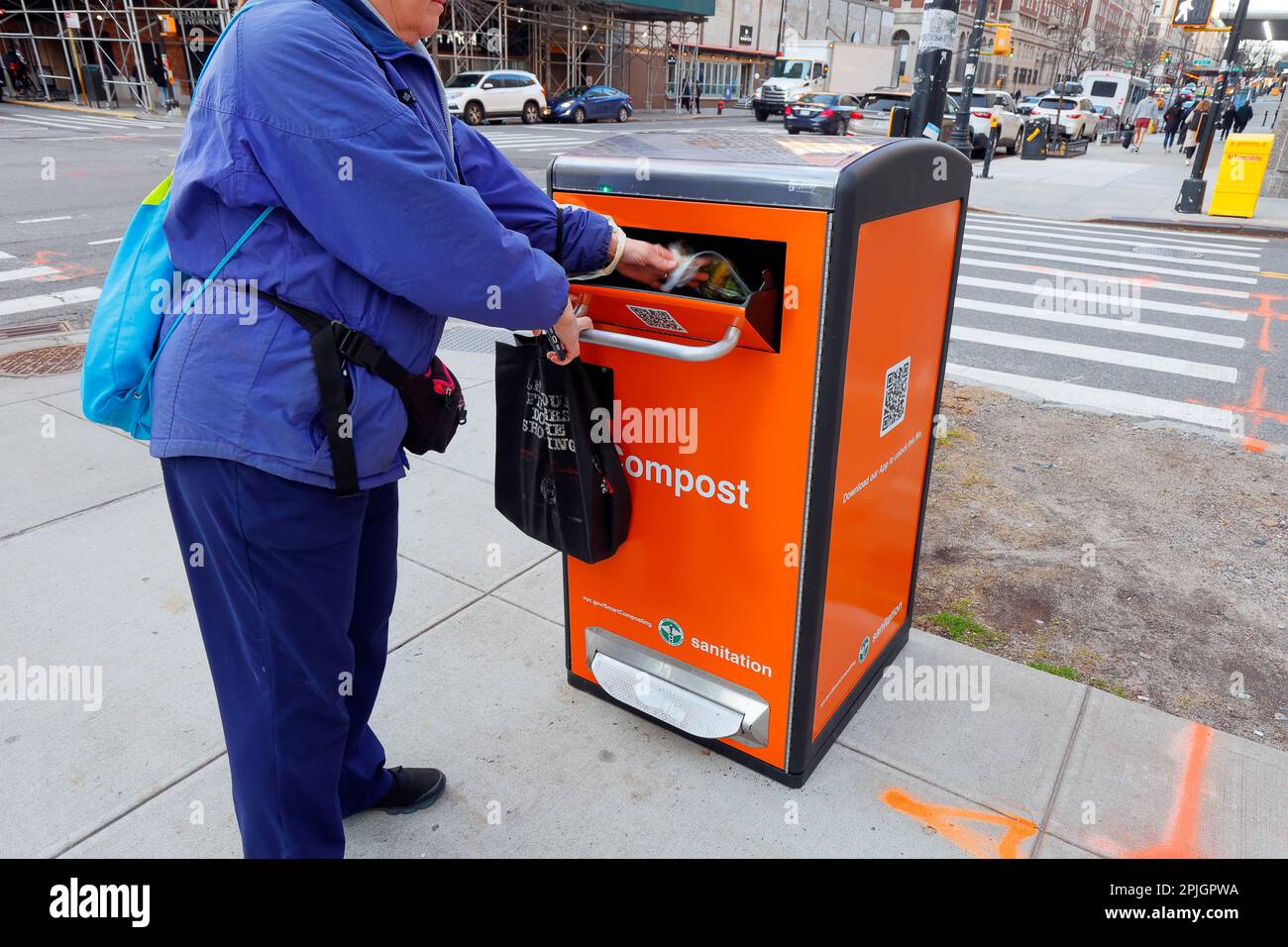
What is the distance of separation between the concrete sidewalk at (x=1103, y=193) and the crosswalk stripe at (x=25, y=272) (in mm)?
12273

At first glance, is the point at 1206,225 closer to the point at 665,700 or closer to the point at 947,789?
the point at 947,789

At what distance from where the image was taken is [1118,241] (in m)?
11.6

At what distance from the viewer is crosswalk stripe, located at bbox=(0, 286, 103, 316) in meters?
6.95

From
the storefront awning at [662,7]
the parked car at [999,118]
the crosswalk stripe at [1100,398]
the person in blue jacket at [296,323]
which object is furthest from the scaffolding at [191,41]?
the person in blue jacket at [296,323]

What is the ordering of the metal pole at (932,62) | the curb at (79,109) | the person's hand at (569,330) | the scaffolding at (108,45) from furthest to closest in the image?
1. the scaffolding at (108,45)
2. the curb at (79,109)
3. the metal pole at (932,62)
4. the person's hand at (569,330)

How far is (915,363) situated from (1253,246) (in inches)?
468

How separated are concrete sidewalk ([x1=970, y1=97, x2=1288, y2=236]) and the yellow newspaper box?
258 mm

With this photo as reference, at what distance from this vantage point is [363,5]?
Result: 1.52 m

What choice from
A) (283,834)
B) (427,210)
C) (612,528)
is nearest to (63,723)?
(283,834)

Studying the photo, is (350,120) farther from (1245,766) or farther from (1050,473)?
(1050,473)

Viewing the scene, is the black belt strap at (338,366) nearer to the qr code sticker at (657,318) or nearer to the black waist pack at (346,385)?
the black waist pack at (346,385)

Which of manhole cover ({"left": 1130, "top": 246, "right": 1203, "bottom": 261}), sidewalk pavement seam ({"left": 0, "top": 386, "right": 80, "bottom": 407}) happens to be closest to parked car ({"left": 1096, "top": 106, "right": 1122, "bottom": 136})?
manhole cover ({"left": 1130, "top": 246, "right": 1203, "bottom": 261})

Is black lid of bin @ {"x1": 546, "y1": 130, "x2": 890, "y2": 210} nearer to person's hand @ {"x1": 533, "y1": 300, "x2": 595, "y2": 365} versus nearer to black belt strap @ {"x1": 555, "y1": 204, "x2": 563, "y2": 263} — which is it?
black belt strap @ {"x1": 555, "y1": 204, "x2": 563, "y2": 263}

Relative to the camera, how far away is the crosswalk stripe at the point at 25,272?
7.84 m
